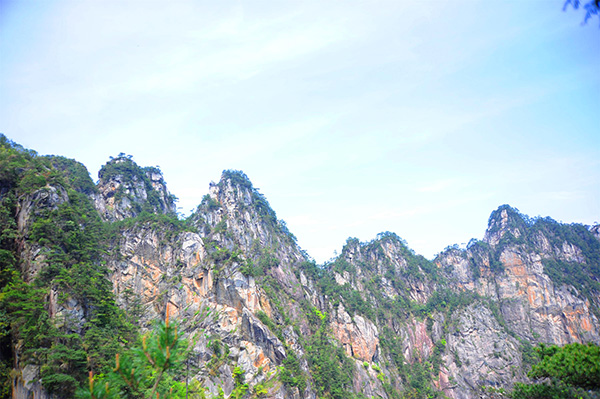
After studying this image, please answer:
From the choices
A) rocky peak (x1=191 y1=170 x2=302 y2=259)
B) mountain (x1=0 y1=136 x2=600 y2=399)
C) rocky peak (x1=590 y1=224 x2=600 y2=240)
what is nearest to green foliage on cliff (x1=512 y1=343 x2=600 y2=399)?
mountain (x1=0 y1=136 x2=600 y2=399)

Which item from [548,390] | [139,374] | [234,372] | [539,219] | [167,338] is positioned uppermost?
[539,219]

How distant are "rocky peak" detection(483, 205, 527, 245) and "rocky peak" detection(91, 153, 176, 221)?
73.3 metres

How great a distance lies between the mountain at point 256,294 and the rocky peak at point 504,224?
0.38 metres

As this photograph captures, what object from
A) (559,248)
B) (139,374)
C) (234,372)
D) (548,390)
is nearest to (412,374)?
(234,372)

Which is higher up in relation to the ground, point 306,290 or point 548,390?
point 306,290

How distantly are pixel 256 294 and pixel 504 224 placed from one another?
222ft

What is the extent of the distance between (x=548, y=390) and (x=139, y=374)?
2040 cm

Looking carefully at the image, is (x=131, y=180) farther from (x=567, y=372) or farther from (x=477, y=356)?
(x=477, y=356)

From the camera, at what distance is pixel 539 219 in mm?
78000

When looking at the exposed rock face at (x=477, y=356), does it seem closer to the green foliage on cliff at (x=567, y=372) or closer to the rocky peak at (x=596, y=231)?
the rocky peak at (x=596, y=231)

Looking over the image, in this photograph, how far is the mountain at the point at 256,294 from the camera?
22422mm

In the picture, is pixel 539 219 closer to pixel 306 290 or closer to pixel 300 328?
pixel 306 290

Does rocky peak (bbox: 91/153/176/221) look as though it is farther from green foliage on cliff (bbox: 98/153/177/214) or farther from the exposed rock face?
the exposed rock face

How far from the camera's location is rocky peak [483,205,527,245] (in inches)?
3034
